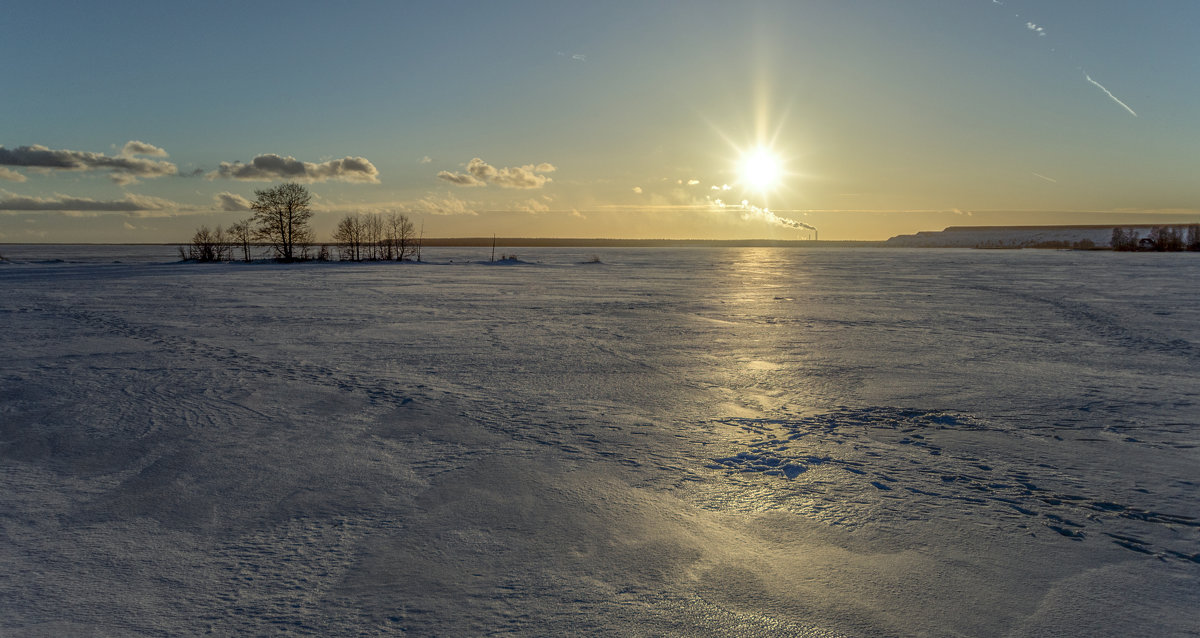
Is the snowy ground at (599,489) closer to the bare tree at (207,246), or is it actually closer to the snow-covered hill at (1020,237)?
the bare tree at (207,246)

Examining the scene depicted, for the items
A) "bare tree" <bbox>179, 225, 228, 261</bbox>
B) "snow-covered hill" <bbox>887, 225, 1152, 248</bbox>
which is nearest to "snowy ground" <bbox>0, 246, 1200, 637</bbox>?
"bare tree" <bbox>179, 225, 228, 261</bbox>

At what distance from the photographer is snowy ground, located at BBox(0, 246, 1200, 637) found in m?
3.02

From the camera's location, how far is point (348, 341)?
1063 centimetres

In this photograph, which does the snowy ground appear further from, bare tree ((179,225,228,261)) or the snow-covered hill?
the snow-covered hill

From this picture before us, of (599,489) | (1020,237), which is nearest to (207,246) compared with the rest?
(599,489)

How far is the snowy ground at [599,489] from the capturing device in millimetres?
3021

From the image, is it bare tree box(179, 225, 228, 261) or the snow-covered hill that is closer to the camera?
bare tree box(179, 225, 228, 261)

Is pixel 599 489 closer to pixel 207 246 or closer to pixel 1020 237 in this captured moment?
pixel 207 246

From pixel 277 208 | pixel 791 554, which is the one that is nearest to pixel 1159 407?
pixel 791 554

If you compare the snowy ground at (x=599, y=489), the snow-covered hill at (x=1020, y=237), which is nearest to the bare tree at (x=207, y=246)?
the snowy ground at (x=599, y=489)

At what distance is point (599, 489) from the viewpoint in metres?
4.43

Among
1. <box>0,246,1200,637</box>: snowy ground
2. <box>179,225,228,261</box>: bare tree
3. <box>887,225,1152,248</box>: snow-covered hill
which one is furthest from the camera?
<box>887,225,1152,248</box>: snow-covered hill

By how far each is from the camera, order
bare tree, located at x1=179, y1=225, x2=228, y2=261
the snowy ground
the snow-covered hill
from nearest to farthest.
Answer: the snowy ground, bare tree, located at x1=179, y1=225, x2=228, y2=261, the snow-covered hill

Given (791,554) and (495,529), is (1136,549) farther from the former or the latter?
(495,529)
